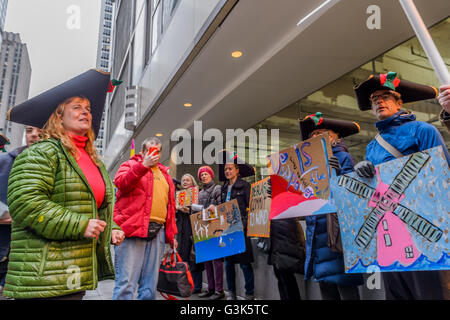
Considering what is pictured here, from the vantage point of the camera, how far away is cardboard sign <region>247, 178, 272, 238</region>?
3914 mm

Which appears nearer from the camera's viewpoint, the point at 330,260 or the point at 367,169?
the point at 367,169

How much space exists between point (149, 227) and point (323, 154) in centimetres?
187

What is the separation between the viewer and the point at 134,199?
3363mm

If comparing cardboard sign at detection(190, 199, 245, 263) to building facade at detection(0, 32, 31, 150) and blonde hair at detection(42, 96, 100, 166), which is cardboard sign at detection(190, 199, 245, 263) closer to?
blonde hair at detection(42, 96, 100, 166)

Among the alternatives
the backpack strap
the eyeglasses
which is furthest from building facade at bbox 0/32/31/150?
the backpack strap

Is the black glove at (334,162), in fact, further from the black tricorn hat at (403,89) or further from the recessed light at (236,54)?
the recessed light at (236,54)

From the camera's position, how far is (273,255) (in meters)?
3.83

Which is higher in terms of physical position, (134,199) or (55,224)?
(134,199)

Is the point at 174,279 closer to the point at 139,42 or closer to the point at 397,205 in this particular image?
the point at 397,205

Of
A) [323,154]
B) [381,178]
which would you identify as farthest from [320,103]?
[381,178]

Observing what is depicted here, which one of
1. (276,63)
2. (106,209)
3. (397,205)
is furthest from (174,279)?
(276,63)

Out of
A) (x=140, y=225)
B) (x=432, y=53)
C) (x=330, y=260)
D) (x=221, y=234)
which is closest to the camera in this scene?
(x=432, y=53)

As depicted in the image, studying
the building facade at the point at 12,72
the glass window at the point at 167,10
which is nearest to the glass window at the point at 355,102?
the glass window at the point at 167,10

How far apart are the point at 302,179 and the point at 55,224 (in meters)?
2.07
